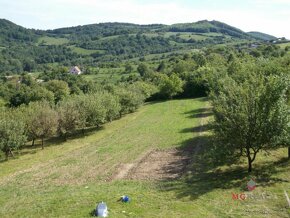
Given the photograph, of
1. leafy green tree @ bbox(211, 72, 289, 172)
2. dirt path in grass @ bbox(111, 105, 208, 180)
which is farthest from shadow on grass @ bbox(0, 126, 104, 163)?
leafy green tree @ bbox(211, 72, 289, 172)

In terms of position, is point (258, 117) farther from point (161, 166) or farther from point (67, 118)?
point (67, 118)

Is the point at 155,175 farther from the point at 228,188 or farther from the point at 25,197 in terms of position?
the point at 25,197

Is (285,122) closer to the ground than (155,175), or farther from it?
farther from it

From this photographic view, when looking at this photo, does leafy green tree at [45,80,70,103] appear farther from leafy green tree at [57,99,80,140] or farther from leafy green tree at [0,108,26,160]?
leafy green tree at [0,108,26,160]

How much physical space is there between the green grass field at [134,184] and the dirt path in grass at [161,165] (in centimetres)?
62

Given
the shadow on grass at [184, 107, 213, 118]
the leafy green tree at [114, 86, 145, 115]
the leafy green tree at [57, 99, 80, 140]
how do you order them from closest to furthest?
the leafy green tree at [57, 99, 80, 140], the shadow on grass at [184, 107, 213, 118], the leafy green tree at [114, 86, 145, 115]

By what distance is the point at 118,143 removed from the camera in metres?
44.0

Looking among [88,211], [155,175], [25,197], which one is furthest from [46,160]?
[88,211]

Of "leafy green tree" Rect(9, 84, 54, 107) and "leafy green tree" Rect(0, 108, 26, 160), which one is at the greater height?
"leafy green tree" Rect(0, 108, 26, 160)

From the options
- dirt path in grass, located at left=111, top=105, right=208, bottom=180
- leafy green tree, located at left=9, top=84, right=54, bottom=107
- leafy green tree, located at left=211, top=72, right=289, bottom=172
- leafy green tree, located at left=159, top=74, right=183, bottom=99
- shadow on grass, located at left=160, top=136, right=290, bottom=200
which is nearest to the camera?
shadow on grass, located at left=160, top=136, right=290, bottom=200

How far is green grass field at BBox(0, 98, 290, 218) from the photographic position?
20.1m

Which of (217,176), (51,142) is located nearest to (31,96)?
(51,142)

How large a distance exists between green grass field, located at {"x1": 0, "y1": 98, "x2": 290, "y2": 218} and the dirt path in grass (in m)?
0.62

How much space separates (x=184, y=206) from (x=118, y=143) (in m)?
24.5
